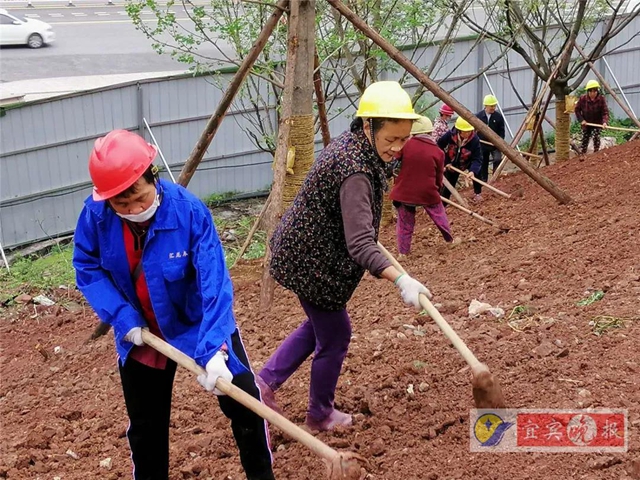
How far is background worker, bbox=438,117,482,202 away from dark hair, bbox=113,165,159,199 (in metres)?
6.71

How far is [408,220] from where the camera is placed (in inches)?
286

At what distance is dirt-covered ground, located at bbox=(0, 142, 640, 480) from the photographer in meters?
3.61

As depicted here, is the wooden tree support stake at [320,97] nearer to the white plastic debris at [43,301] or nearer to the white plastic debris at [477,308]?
the white plastic debris at [477,308]

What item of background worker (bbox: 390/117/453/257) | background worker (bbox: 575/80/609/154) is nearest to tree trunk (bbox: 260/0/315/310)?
background worker (bbox: 390/117/453/257)

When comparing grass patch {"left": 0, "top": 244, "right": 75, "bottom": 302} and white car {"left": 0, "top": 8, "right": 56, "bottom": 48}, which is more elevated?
grass patch {"left": 0, "top": 244, "right": 75, "bottom": 302}

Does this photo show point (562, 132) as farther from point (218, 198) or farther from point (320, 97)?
point (218, 198)

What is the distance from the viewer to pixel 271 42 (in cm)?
938

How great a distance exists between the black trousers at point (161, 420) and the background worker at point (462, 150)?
21.4 ft

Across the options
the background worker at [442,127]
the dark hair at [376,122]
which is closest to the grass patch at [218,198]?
the background worker at [442,127]

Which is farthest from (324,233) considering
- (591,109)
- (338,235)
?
(591,109)

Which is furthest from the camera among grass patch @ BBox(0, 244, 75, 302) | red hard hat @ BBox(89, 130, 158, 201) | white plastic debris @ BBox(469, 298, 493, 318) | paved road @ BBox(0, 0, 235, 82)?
paved road @ BBox(0, 0, 235, 82)

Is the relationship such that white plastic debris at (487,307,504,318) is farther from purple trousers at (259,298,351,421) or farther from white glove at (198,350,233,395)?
white glove at (198,350,233,395)

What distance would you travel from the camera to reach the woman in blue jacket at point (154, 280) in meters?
2.97

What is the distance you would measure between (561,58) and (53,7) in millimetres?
22177
